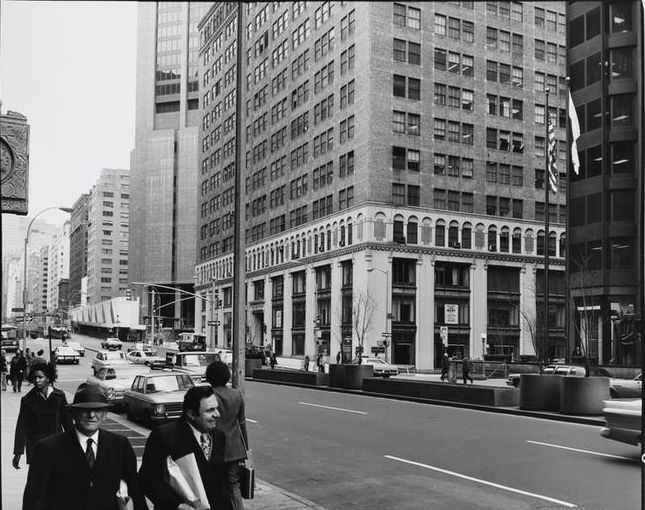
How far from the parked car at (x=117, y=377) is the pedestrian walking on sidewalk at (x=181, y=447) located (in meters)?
12.8

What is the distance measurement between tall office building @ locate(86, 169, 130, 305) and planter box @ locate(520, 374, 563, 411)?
15811mm

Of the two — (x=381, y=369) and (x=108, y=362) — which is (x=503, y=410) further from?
(x=381, y=369)

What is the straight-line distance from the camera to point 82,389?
3.94 m

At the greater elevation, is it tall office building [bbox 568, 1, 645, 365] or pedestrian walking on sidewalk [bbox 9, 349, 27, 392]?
tall office building [bbox 568, 1, 645, 365]

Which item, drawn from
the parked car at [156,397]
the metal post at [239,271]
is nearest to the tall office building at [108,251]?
the metal post at [239,271]

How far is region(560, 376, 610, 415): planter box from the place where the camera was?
1850 centimetres

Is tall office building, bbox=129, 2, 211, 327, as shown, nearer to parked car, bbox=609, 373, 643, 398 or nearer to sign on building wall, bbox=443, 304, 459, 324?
parked car, bbox=609, 373, 643, 398

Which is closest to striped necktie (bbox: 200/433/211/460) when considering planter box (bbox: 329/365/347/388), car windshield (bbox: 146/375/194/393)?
→ car windshield (bbox: 146/375/194/393)

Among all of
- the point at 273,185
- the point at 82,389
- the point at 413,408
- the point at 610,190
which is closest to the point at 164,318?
the point at 82,389

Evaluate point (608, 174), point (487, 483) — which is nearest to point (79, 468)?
point (487, 483)

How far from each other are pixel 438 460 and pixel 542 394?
29.0 ft

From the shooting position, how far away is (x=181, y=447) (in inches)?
159

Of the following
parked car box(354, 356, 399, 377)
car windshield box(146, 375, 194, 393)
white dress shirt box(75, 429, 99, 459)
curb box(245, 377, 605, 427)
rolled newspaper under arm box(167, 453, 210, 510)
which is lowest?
parked car box(354, 356, 399, 377)

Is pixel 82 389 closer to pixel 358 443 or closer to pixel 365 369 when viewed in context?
pixel 358 443
